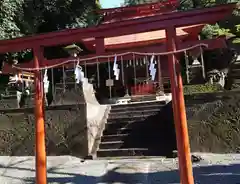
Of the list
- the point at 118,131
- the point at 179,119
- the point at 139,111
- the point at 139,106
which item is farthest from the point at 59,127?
the point at 179,119

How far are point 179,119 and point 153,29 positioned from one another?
182 centimetres

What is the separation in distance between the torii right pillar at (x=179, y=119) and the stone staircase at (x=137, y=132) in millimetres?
4042

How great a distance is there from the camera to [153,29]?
678 cm

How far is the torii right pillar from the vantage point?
6586 millimetres

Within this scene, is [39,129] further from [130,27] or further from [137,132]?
[137,132]

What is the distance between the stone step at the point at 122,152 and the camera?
10906 mm

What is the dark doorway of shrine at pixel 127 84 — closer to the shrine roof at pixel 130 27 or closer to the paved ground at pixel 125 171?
the paved ground at pixel 125 171

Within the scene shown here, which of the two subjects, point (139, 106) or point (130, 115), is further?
point (139, 106)

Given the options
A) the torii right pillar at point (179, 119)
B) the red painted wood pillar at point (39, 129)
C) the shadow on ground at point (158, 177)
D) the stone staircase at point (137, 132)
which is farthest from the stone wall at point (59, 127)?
the torii right pillar at point (179, 119)

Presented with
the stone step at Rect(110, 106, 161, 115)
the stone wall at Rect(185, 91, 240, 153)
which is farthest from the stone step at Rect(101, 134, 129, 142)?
the stone wall at Rect(185, 91, 240, 153)

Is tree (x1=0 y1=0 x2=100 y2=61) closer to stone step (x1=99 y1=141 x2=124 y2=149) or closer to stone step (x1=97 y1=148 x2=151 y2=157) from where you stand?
stone step (x1=99 y1=141 x2=124 y2=149)

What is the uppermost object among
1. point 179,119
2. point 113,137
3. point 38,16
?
point 38,16

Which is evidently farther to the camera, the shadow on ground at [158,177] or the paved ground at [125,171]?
the paved ground at [125,171]

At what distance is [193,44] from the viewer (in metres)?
6.71
